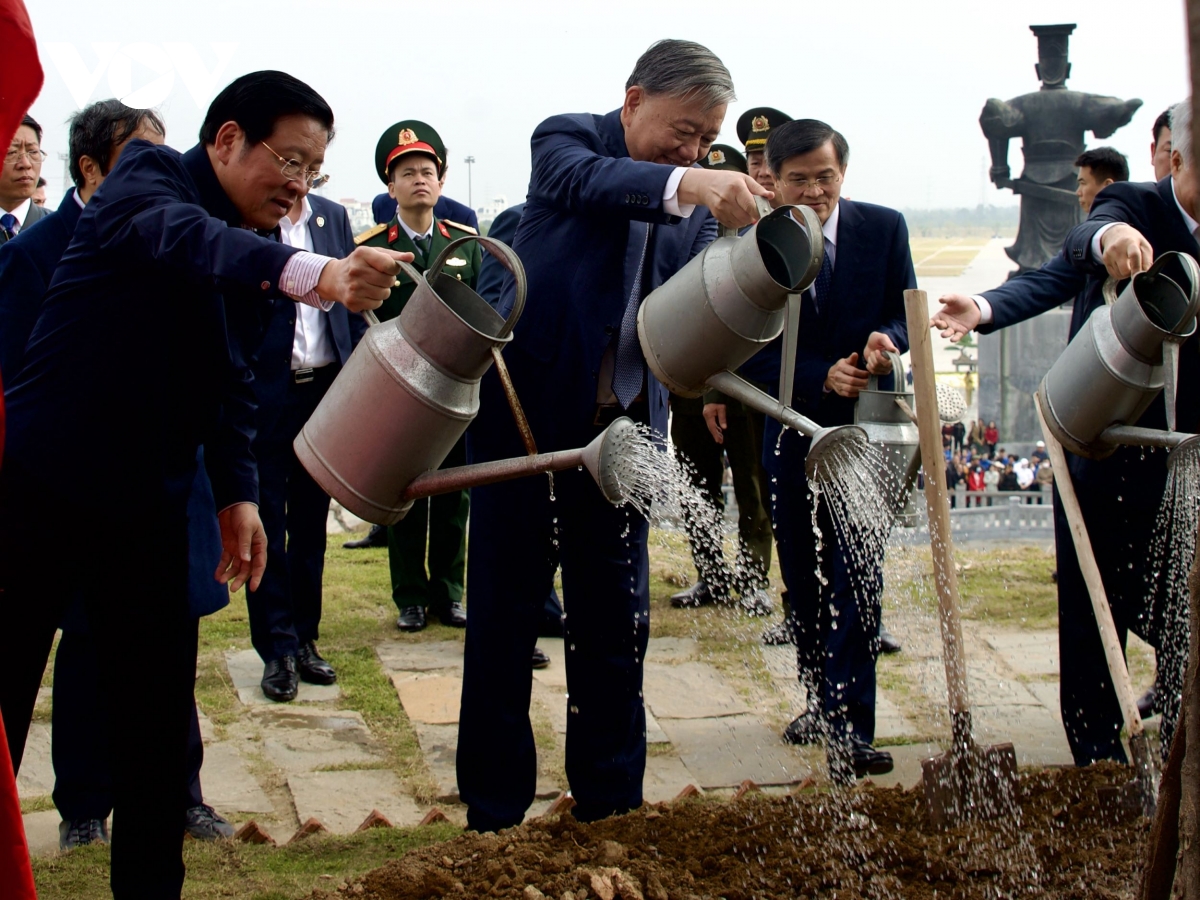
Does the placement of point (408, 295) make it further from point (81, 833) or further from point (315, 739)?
point (81, 833)

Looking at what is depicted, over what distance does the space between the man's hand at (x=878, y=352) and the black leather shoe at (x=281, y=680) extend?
2.39 metres

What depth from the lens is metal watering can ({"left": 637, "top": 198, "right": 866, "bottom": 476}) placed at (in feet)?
9.14

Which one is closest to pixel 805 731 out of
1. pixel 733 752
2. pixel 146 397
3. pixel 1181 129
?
pixel 733 752

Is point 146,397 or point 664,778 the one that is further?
point 664,778

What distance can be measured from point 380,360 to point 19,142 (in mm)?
3132

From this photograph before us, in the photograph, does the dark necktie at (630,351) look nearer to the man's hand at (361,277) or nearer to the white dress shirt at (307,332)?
the man's hand at (361,277)

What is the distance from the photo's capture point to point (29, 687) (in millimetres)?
2498

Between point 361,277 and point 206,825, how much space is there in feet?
6.11

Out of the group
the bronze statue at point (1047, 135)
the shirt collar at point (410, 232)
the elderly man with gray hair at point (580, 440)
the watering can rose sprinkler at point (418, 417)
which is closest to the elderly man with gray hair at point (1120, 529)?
the elderly man with gray hair at point (580, 440)

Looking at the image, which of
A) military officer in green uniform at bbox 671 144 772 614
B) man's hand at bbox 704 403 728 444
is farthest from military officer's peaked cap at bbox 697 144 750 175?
man's hand at bbox 704 403 728 444

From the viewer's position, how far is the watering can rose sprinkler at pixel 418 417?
2543 mm

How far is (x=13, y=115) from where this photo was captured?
179 centimetres

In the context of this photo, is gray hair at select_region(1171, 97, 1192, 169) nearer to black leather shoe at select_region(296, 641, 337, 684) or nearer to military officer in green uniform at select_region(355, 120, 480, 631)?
military officer in green uniform at select_region(355, 120, 480, 631)

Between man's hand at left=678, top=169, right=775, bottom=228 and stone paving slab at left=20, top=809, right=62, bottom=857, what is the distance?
92.0 inches
